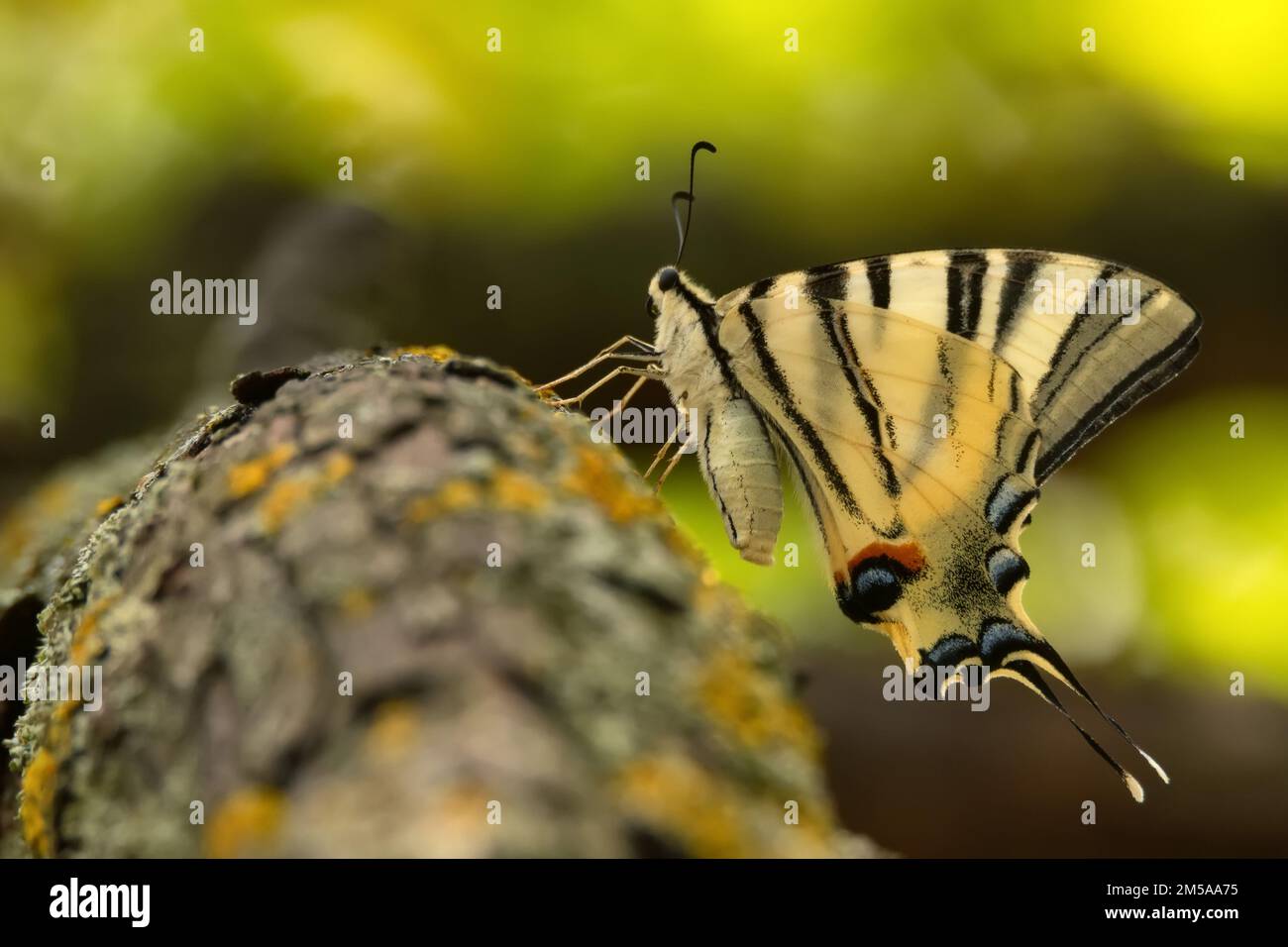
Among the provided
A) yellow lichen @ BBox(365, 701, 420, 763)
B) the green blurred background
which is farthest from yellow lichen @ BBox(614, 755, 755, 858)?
the green blurred background

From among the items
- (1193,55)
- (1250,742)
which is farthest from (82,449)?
(1193,55)

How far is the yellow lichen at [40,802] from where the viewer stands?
105cm

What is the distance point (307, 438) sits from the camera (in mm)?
1145

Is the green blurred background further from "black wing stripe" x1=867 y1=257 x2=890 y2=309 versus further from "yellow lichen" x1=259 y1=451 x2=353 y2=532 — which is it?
"yellow lichen" x1=259 y1=451 x2=353 y2=532

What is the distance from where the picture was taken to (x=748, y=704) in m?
0.92

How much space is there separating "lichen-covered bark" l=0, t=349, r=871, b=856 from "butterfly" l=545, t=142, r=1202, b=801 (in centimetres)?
105

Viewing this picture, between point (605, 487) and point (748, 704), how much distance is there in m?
0.33

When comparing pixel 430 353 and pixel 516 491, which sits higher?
pixel 430 353

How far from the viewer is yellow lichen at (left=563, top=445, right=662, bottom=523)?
43.0 inches

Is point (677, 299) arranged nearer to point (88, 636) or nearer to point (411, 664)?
point (88, 636)

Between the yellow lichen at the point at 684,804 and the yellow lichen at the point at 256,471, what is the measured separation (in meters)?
0.58

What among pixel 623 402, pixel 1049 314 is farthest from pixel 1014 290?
pixel 623 402

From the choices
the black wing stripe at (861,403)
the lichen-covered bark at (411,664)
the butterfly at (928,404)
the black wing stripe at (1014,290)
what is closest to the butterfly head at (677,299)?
the butterfly at (928,404)
